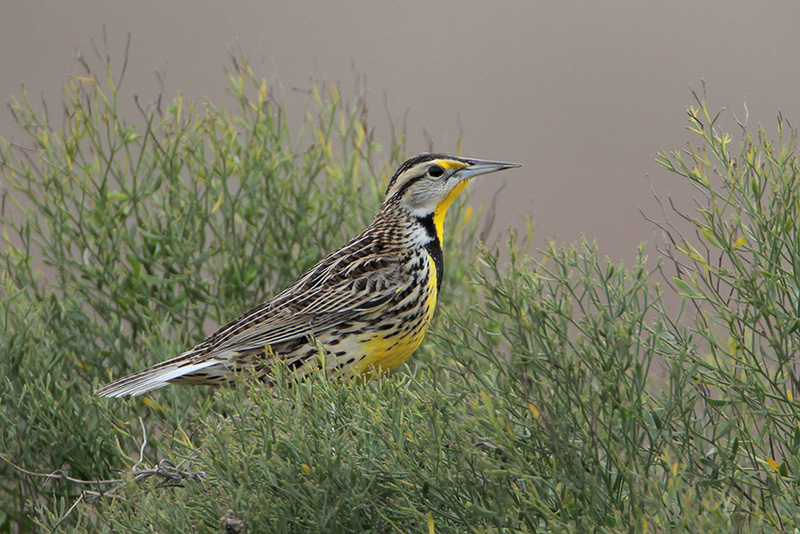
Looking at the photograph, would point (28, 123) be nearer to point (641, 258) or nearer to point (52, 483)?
point (52, 483)

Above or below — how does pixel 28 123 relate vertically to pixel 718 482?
above

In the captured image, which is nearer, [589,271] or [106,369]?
[589,271]

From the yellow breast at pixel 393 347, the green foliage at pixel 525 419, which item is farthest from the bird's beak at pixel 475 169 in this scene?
the green foliage at pixel 525 419

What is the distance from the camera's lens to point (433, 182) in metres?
2.87

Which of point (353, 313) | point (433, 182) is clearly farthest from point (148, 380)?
point (433, 182)

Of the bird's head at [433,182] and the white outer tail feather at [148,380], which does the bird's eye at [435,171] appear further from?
the white outer tail feather at [148,380]

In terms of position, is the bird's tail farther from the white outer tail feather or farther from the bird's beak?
the bird's beak

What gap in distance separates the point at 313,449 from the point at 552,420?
392mm

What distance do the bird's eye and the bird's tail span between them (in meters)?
0.89

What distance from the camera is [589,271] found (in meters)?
1.64

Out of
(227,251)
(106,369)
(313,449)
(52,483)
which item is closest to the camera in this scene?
(313,449)

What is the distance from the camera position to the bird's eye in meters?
2.85

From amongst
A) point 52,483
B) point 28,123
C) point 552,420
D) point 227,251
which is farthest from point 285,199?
point 552,420

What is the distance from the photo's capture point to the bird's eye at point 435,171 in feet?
9.34
